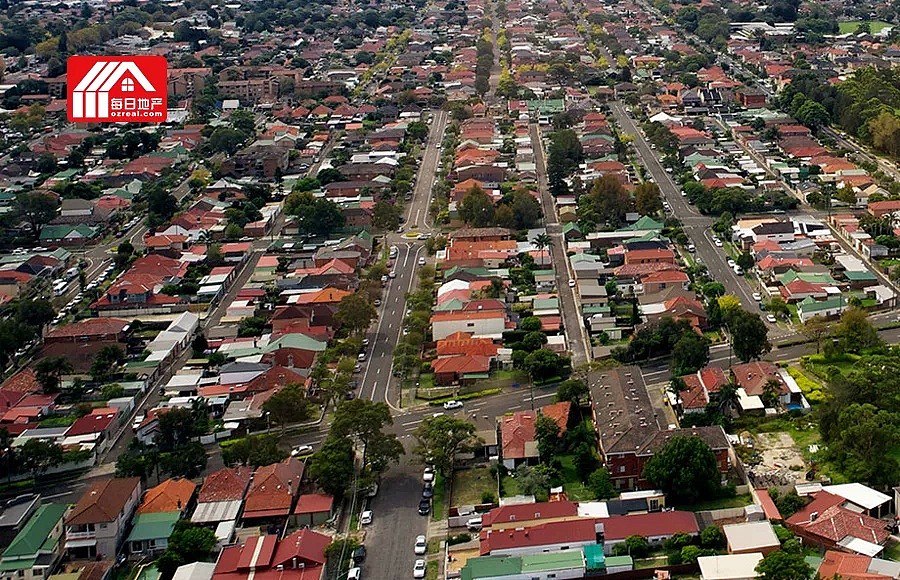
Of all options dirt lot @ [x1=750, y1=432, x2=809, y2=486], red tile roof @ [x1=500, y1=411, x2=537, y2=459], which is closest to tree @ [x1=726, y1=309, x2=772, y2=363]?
dirt lot @ [x1=750, y1=432, x2=809, y2=486]

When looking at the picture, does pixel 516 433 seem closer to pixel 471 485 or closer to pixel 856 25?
pixel 471 485

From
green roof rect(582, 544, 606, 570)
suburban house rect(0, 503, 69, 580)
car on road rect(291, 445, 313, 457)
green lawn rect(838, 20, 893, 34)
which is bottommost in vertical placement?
suburban house rect(0, 503, 69, 580)

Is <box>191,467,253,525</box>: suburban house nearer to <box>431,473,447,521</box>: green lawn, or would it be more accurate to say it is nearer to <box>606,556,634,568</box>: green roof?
<box>431,473,447,521</box>: green lawn

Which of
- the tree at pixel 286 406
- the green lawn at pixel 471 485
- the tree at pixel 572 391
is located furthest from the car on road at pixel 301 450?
the tree at pixel 572 391

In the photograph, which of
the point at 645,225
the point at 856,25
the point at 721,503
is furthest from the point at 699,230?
the point at 856,25

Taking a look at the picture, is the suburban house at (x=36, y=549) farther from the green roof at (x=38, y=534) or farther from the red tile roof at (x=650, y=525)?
the red tile roof at (x=650, y=525)

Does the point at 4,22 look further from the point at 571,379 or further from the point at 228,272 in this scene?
the point at 571,379
